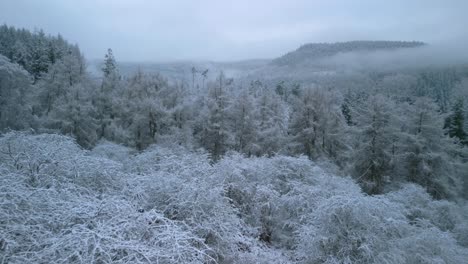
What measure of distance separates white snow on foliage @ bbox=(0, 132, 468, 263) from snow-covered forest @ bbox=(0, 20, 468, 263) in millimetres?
40

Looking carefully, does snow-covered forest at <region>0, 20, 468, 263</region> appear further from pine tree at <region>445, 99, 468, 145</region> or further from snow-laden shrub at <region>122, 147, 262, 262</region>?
pine tree at <region>445, 99, 468, 145</region>

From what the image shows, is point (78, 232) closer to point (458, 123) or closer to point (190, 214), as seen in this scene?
point (190, 214)

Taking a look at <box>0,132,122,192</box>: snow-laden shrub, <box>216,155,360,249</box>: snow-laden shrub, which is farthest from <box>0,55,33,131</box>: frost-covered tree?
<box>216,155,360,249</box>: snow-laden shrub

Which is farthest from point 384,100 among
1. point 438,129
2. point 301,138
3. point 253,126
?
point 253,126

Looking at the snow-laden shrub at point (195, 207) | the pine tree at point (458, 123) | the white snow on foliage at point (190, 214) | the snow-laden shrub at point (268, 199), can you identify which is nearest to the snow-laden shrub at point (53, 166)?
the white snow on foliage at point (190, 214)

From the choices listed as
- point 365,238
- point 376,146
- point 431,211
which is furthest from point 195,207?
point 376,146

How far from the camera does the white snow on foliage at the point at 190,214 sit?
215 inches

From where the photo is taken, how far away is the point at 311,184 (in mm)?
15562

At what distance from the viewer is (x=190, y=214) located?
848 centimetres

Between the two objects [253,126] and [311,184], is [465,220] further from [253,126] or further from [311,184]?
[253,126]

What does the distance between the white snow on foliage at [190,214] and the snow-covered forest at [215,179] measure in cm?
4

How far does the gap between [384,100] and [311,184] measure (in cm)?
996

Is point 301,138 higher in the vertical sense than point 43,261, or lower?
lower

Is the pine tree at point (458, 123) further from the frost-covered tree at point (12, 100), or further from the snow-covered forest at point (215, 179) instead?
the frost-covered tree at point (12, 100)
